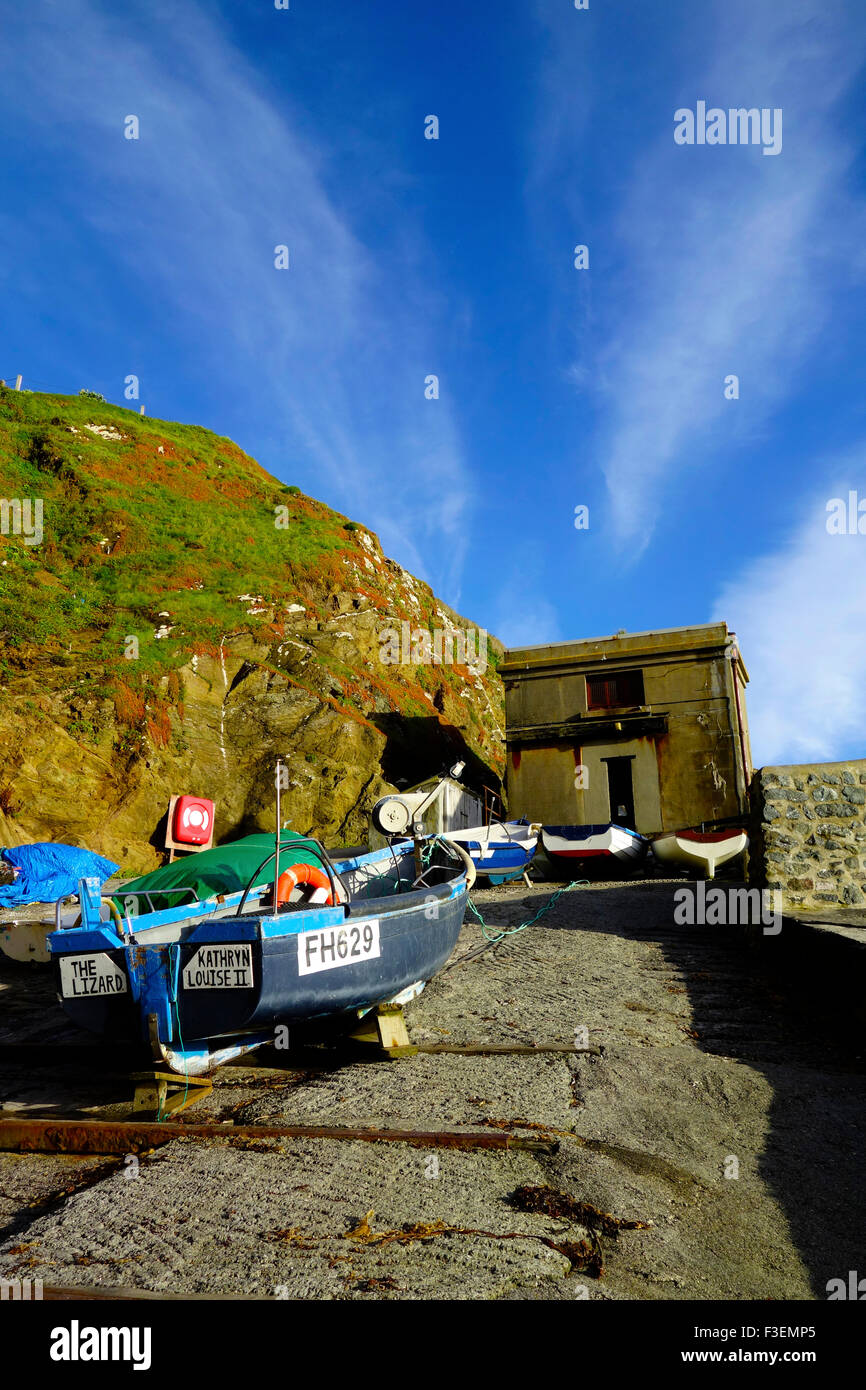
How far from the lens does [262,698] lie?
3281 cm

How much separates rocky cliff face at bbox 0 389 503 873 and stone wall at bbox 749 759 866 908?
22.1 m

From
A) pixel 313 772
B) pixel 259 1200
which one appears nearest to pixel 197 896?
pixel 259 1200

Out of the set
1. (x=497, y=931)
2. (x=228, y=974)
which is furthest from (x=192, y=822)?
(x=228, y=974)

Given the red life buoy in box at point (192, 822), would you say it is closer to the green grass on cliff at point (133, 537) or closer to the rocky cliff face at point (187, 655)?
the rocky cliff face at point (187, 655)

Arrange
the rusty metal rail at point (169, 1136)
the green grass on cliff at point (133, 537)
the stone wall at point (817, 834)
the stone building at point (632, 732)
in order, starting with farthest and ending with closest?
the green grass on cliff at point (133, 537) < the stone building at point (632, 732) < the stone wall at point (817, 834) < the rusty metal rail at point (169, 1136)

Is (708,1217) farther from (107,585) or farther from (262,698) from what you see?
(107,585)

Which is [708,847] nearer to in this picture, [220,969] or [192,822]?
[192,822]

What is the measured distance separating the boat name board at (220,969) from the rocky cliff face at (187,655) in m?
22.1

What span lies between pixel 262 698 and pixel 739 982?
87.4ft

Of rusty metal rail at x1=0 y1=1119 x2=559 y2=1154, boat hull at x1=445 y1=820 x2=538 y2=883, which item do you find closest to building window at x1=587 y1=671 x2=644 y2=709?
boat hull at x1=445 y1=820 x2=538 y2=883

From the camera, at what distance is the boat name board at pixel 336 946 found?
5.95 m

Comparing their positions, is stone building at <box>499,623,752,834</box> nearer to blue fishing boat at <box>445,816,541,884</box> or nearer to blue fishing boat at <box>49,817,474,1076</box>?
blue fishing boat at <box>445,816,541,884</box>

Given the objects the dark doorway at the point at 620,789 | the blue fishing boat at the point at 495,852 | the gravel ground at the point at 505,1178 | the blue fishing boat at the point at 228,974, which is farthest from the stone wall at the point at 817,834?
the dark doorway at the point at 620,789

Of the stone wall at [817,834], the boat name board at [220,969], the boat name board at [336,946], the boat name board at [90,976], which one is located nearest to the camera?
the boat name board at [220,969]
